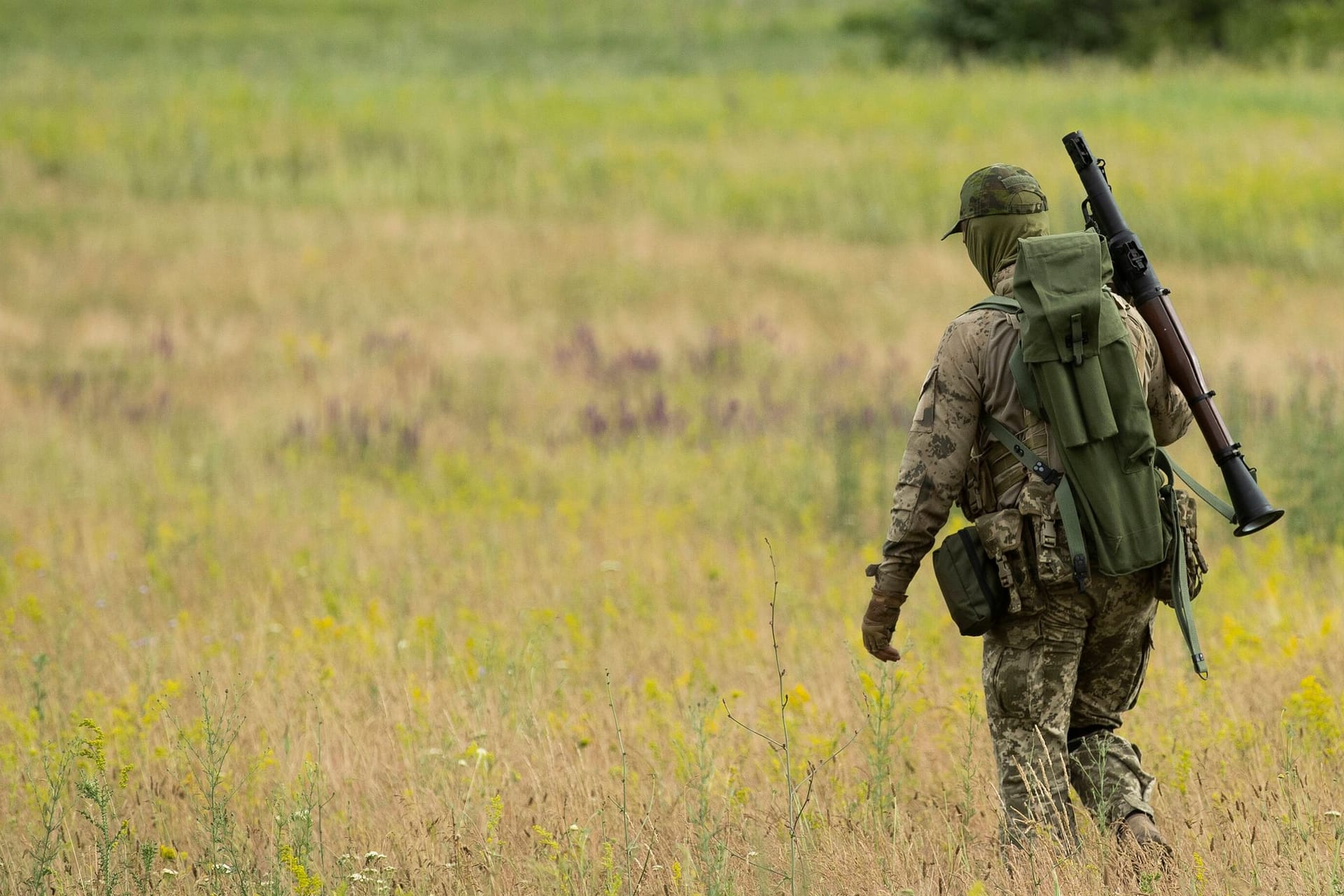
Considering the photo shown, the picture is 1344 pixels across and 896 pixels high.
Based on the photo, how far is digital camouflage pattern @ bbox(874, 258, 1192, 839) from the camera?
3400 mm

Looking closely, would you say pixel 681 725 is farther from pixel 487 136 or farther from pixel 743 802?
pixel 487 136

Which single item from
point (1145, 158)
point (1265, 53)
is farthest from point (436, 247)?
point (1265, 53)

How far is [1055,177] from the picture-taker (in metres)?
17.2

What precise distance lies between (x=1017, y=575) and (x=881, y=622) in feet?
1.16

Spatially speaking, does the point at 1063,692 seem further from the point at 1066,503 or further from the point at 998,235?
the point at 998,235

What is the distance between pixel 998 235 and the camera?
140 inches

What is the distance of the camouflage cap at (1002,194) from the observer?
3506 millimetres

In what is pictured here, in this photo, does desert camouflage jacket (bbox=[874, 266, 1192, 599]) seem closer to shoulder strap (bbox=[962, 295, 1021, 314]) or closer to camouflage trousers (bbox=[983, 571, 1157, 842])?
shoulder strap (bbox=[962, 295, 1021, 314])

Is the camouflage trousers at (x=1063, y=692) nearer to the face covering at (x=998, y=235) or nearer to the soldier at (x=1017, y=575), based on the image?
the soldier at (x=1017, y=575)

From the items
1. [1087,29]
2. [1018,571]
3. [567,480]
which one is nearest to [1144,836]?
[1018,571]

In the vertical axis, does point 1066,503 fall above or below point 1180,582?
above

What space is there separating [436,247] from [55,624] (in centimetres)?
1007

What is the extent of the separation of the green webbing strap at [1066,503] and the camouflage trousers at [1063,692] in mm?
116

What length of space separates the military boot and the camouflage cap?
1535 mm
